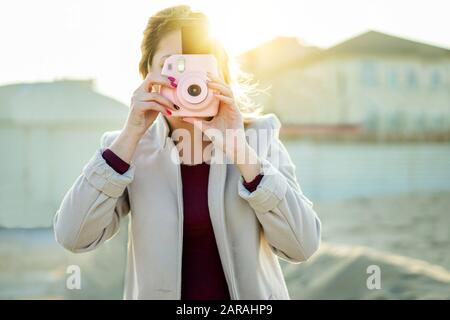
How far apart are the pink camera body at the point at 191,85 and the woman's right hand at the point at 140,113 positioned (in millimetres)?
25

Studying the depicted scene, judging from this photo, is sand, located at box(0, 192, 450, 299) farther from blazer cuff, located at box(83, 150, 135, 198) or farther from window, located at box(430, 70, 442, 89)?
window, located at box(430, 70, 442, 89)

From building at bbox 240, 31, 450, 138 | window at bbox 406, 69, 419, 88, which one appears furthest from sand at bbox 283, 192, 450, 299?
window at bbox 406, 69, 419, 88

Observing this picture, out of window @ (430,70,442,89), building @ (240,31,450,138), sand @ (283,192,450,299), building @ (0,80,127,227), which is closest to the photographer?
sand @ (283,192,450,299)

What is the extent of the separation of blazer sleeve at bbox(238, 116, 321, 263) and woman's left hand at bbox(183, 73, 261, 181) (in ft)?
0.12

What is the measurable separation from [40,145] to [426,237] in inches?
308

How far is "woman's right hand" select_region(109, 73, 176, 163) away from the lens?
158cm

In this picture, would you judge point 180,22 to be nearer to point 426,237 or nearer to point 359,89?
point 426,237

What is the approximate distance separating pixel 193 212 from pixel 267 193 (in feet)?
0.67

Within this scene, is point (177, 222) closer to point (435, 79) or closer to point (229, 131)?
point (229, 131)

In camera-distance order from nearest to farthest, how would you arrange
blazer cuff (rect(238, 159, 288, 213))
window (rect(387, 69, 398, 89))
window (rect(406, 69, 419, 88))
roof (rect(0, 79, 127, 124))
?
blazer cuff (rect(238, 159, 288, 213))
roof (rect(0, 79, 127, 124))
window (rect(387, 69, 398, 89))
window (rect(406, 69, 419, 88))

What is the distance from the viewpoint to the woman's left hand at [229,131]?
1.56 m

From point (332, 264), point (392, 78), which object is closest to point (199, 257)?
point (332, 264)

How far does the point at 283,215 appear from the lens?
154cm
